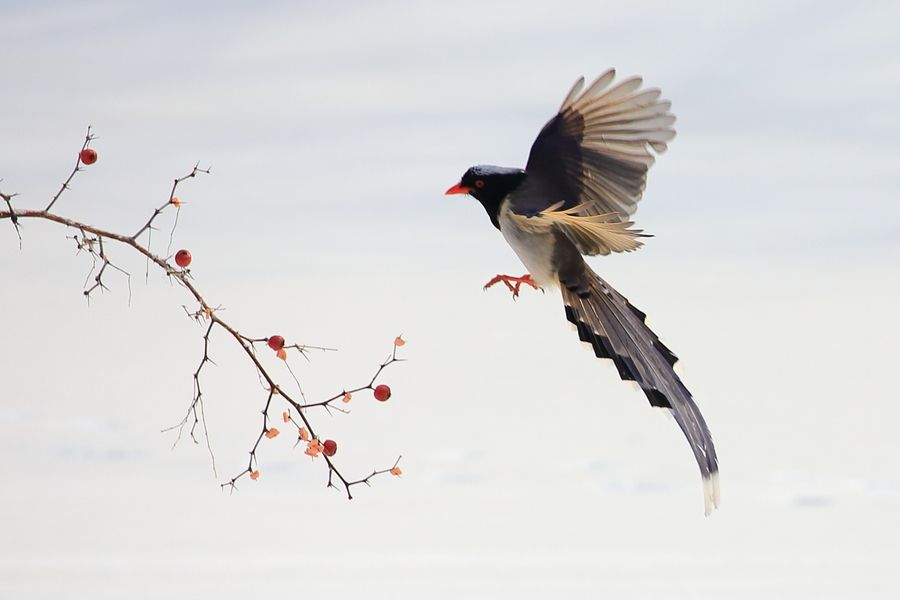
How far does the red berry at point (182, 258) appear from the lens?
177 centimetres

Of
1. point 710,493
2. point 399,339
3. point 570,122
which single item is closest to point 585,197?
point 570,122

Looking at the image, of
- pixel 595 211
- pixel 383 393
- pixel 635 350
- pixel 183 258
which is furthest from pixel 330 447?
pixel 595 211

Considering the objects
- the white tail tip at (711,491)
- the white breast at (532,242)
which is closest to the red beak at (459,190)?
the white breast at (532,242)

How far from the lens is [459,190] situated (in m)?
2.01

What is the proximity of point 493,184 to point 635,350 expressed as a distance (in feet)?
1.51

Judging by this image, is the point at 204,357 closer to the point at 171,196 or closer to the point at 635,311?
the point at 171,196

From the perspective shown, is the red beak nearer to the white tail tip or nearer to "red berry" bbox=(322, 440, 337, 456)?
"red berry" bbox=(322, 440, 337, 456)

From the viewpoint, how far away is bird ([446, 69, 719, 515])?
A: 5.31 ft

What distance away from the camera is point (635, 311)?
183 centimetres

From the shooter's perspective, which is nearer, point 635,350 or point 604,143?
point 635,350

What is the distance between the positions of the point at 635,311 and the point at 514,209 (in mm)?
304

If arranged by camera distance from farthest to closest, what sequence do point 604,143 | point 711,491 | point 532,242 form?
point 604,143 → point 532,242 → point 711,491

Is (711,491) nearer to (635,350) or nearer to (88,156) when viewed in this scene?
(635,350)

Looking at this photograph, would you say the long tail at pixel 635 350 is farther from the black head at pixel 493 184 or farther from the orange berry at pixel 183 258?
the orange berry at pixel 183 258
